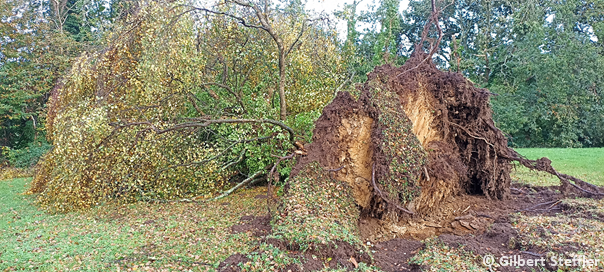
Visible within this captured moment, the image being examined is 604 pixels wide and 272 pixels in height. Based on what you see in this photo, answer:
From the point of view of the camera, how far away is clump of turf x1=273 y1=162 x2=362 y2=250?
4820 millimetres

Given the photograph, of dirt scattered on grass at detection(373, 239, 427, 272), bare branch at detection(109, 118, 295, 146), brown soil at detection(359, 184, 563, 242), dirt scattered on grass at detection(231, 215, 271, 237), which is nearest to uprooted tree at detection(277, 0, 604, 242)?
brown soil at detection(359, 184, 563, 242)

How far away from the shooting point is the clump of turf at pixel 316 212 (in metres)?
4.82

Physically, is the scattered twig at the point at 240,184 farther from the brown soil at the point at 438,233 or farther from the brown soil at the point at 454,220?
the brown soil at the point at 454,220

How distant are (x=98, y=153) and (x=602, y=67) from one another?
23.5m

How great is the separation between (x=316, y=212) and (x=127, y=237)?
10.1 ft

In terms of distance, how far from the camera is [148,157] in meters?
8.12

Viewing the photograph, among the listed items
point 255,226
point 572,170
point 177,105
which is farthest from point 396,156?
point 572,170

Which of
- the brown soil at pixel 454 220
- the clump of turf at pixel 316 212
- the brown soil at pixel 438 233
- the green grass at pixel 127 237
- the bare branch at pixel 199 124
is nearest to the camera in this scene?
the brown soil at pixel 438 233

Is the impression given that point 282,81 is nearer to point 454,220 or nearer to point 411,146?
point 411,146

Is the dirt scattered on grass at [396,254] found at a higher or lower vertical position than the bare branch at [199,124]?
lower

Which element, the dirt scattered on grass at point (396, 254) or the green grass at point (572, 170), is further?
the green grass at point (572, 170)

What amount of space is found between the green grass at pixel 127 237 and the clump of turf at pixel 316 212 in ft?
2.11

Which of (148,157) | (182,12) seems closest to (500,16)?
(182,12)

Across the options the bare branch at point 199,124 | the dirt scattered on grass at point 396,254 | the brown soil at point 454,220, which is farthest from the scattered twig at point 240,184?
the dirt scattered on grass at point 396,254
